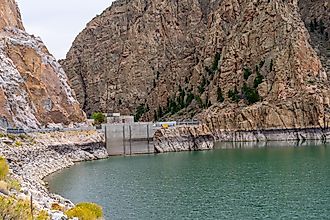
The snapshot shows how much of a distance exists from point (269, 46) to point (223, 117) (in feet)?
89.9

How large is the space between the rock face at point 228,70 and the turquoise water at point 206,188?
6070 centimetres

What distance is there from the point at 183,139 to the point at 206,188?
68.7 m

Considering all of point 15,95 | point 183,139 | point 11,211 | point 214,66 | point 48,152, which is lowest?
point 48,152

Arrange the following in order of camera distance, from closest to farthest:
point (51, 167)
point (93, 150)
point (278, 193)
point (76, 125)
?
point (278, 193), point (51, 167), point (93, 150), point (76, 125)

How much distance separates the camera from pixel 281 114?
468 ft

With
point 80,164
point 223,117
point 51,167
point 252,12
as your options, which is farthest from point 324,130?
point 51,167

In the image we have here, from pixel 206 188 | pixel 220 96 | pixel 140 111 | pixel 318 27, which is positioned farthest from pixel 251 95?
pixel 206 188

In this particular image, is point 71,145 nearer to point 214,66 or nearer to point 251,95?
point 251,95

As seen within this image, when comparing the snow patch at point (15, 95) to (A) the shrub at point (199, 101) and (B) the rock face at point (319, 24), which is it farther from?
(B) the rock face at point (319, 24)

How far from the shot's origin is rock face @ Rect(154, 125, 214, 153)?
11919cm

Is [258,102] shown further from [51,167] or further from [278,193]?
[278,193]

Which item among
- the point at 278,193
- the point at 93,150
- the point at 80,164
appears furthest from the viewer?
the point at 93,150

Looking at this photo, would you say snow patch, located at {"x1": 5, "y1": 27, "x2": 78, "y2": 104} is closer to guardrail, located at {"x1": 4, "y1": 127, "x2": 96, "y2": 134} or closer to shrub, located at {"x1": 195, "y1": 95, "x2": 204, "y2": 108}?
guardrail, located at {"x1": 4, "y1": 127, "x2": 96, "y2": 134}

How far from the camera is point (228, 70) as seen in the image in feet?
534
